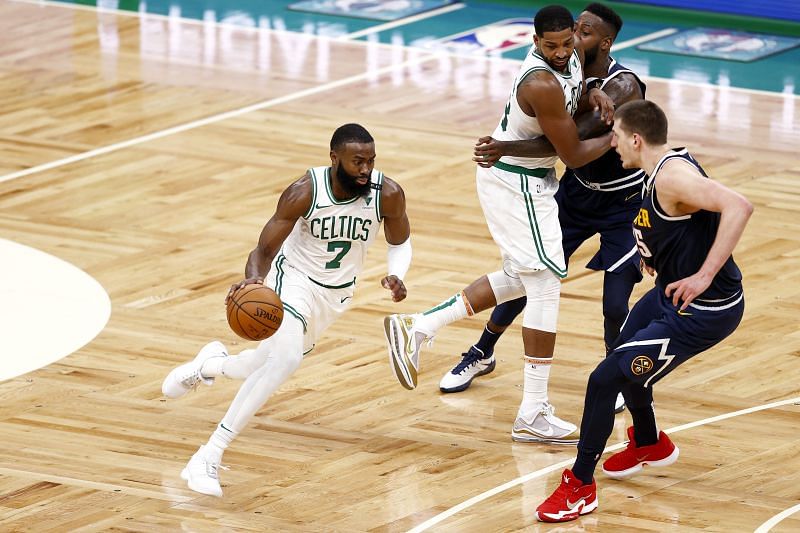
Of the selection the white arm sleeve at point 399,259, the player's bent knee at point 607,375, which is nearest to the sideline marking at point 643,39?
the white arm sleeve at point 399,259

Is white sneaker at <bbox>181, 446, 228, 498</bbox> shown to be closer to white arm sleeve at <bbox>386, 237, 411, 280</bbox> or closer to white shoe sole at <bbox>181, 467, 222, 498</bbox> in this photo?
white shoe sole at <bbox>181, 467, 222, 498</bbox>

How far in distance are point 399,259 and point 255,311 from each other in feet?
2.85

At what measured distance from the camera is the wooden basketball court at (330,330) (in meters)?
7.11

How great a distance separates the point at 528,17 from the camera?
57.9 ft

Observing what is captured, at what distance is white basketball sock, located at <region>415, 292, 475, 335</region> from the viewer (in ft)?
26.3

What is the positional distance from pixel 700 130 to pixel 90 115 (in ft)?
16.3

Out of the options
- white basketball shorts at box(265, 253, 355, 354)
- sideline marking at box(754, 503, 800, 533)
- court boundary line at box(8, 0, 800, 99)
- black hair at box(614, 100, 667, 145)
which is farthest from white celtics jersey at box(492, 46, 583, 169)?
court boundary line at box(8, 0, 800, 99)

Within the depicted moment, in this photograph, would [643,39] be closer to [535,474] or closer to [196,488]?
[535,474]

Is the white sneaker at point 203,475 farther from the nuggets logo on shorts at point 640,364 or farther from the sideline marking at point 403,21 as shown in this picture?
the sideline marking at point 403,21

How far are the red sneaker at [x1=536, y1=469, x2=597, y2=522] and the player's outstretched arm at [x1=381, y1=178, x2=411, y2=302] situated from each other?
1.08m

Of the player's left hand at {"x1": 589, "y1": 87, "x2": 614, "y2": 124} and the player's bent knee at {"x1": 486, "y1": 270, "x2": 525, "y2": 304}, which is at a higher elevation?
the player's left hand at {"x1": 589, "y1": 87, "x2": 614, "y2": 124}

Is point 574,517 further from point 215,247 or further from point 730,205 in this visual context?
point 215,247

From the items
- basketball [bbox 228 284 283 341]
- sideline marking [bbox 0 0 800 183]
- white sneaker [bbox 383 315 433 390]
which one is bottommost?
sideline marking [bbox 0 0 800 183]

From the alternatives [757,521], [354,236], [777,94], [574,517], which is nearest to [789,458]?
[757,521]
